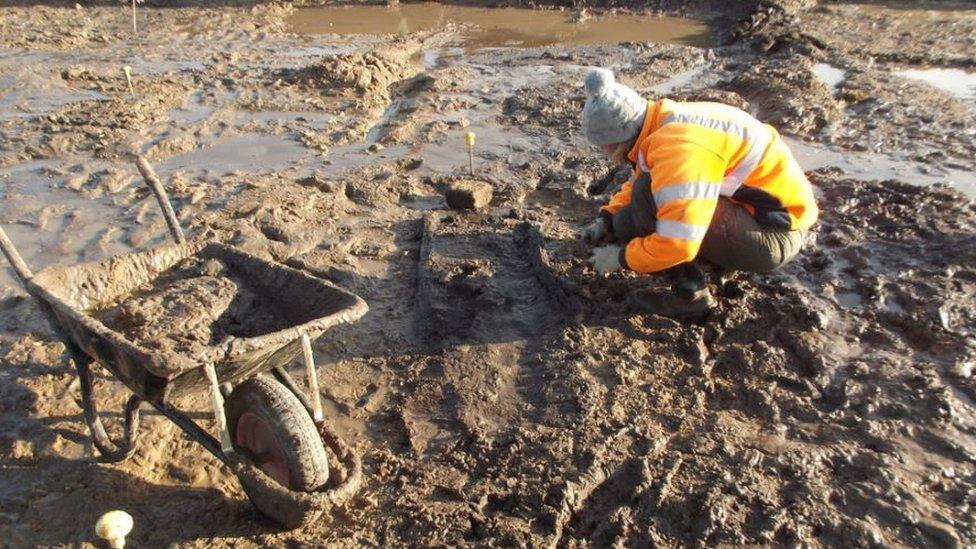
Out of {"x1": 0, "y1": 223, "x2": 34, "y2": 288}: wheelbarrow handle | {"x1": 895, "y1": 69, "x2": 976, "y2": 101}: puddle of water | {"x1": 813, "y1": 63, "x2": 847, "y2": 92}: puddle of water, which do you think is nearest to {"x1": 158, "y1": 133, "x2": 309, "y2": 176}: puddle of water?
{"x1": 0, "y1": 223, "x2": 34, "y2": 288}: wheelbarrow handle

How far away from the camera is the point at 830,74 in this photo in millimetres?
8625

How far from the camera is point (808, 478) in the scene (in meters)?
3.03

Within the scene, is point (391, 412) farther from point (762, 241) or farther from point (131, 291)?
point (762, 241)

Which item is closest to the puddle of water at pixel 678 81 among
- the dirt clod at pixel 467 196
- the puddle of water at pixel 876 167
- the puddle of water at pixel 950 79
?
the puddle of water at pixel 876 167

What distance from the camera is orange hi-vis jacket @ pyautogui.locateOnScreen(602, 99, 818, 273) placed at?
3.44 metres

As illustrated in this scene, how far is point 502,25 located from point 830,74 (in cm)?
567

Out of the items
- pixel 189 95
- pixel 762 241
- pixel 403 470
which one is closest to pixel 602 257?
pixel 762 241

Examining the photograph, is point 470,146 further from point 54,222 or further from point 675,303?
point 54,222

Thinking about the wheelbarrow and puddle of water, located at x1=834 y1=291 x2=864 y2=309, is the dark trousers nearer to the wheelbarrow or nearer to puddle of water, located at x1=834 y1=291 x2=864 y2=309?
puddle of water, located at x1=834 y1=291 x2=864 y2=309

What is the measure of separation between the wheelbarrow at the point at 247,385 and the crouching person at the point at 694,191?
1.67 m

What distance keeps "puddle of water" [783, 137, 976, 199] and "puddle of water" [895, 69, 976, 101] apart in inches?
93.9

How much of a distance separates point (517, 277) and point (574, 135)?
2.88 meters

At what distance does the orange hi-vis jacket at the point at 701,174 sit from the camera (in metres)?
3.44

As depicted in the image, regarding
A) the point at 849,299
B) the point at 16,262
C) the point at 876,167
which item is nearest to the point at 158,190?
the point at 16,262
